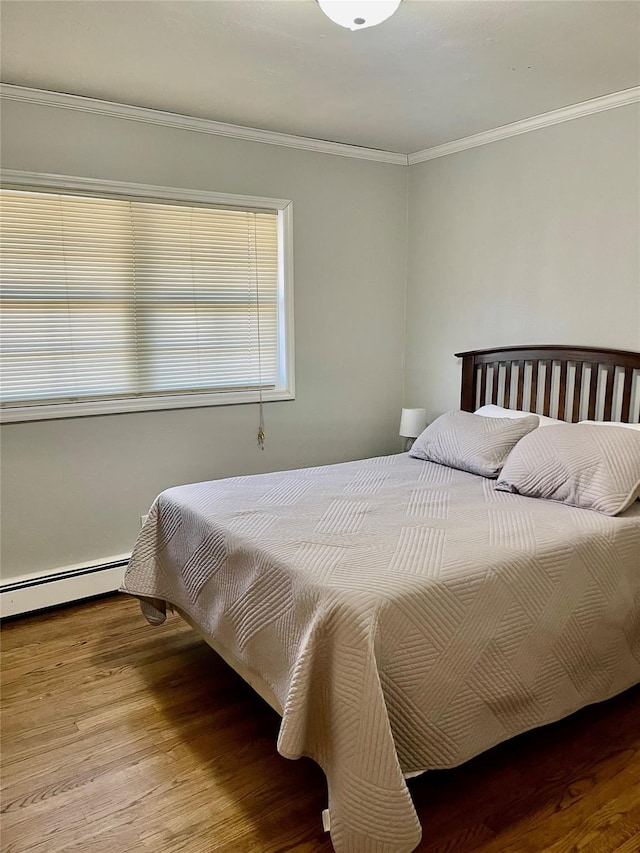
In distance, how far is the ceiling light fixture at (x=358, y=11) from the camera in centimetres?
198

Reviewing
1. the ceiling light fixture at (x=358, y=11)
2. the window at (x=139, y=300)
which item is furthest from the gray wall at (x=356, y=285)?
the ceiling light fixture at (x=358, y=11)

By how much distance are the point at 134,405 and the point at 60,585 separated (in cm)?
99

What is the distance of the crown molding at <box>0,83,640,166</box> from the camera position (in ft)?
9.80

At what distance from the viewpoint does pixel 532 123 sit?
342cm

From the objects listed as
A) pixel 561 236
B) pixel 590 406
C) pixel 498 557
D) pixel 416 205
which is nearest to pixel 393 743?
pixel 498 557

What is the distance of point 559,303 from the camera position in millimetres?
3434

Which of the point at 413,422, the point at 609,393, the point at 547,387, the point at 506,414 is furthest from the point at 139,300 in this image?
the point at 609,393

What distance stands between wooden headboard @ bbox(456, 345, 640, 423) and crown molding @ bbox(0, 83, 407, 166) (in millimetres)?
1403

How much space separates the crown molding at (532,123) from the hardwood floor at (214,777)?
2649 mm

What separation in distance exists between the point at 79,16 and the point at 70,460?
6.44 feet

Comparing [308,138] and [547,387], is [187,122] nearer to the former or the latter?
[308,138]

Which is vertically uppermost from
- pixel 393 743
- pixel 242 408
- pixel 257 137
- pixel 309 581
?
pixel 257 137

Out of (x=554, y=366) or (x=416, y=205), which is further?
(x=416, y=205)

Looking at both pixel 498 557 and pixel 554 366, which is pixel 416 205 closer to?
pixel 554 366
